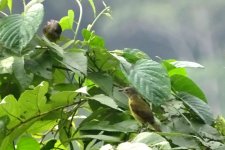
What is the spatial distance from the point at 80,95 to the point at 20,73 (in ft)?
0.27

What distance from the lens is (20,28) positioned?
0.70 metres

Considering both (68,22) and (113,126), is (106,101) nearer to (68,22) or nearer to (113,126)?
(113,126)

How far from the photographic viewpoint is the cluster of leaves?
66cm

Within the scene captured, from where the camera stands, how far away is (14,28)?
707mm

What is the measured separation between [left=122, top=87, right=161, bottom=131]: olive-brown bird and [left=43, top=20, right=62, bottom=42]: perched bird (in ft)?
0.45

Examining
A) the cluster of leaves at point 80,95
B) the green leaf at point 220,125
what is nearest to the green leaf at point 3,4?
the cluster of leaves at point 80,95

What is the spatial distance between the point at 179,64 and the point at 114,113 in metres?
0.19

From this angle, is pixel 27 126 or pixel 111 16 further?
pixel 111 16

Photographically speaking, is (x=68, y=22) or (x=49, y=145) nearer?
(x=49, y=145)

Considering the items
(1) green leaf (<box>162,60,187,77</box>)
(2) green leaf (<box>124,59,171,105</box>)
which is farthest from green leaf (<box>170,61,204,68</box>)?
(2) green leaf (<box>124,59,171,105</box>)

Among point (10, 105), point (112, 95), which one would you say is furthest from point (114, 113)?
point (10, 105)

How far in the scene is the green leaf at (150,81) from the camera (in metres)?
0.70

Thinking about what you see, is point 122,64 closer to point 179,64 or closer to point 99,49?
point 99,49

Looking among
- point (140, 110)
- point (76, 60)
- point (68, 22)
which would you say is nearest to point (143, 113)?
point (140, 110)
